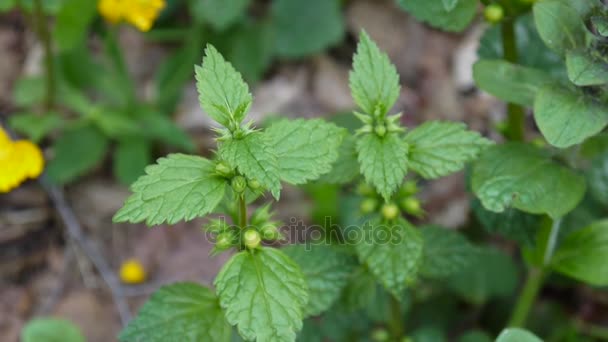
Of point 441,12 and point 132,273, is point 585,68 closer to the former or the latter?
point 441,12

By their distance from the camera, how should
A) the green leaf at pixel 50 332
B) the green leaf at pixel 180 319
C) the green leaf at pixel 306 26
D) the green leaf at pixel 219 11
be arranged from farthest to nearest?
the green leaf at pixel 306 26
the green leaf at pixel 219 11
the green leaf at pixel 50 332
the green leaf at pixel 180 319

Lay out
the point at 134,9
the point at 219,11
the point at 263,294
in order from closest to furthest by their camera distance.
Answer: the point at 263,294 → the point at 134,9 → the point at 219,11

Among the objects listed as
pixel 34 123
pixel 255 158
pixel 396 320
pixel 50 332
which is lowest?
pixel 50 332

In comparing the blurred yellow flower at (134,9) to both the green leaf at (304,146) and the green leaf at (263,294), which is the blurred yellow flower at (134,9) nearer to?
the green leaf at (304,146)

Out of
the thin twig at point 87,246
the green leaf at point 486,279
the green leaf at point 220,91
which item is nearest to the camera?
the green leaf at point 220,91

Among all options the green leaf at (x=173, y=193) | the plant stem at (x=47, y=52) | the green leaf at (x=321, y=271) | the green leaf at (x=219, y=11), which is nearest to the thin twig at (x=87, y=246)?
the plant stem at (x=47, y=52)

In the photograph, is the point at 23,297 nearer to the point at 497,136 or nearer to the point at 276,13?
the point at 276,13

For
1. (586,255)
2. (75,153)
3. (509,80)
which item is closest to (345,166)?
(509,80)
